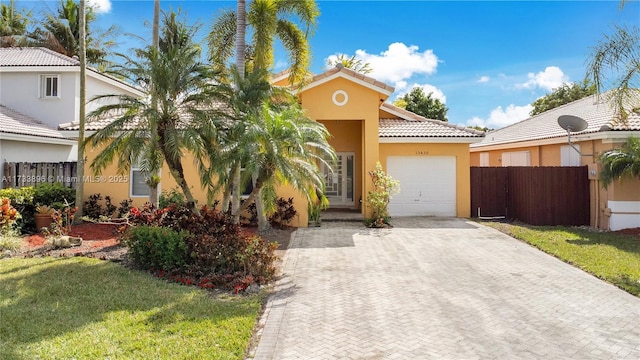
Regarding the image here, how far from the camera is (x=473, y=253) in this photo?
11.3 m

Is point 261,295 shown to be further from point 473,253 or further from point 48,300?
point 473,253

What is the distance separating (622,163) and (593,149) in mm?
2092

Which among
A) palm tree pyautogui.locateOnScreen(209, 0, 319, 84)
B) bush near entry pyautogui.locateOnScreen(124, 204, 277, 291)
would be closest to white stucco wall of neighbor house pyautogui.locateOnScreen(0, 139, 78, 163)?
palm tree pyautogui.locateOnScreen(209, 0, 319, 84)

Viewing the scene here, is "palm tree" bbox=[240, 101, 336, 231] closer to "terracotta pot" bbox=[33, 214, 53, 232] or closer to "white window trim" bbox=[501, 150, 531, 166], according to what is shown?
"terracotta pot" bbox=[33, 214, 53, 232]

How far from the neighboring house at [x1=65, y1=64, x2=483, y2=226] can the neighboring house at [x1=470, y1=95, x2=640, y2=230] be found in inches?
169

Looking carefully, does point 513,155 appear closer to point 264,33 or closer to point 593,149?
point 593,149

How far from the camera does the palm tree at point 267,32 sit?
13.5 metres

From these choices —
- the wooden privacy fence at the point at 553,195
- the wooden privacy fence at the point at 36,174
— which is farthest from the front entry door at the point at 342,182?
the wooden privacy fence at the point at 36,174

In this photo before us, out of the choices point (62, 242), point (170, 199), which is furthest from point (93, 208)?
point (62, 242)

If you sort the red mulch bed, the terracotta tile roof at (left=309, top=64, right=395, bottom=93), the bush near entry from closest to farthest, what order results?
the bush near entry, the red mulch bed, the terracotta tile roof at (left=309, top=64, right=395, bottom=93)

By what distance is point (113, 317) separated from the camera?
6.26m

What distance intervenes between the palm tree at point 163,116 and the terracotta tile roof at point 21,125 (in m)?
9.88

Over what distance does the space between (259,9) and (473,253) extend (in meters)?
10.4

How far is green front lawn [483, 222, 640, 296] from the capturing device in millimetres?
9062
